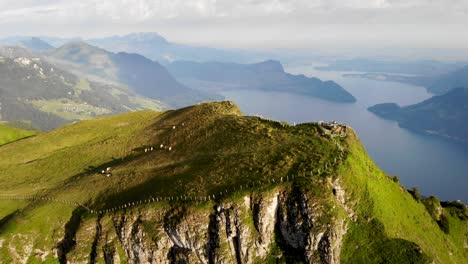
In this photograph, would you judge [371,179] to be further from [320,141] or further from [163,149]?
[163,149]

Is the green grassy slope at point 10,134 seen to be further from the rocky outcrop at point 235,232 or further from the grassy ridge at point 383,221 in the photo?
the grassy ridge at point 383,221

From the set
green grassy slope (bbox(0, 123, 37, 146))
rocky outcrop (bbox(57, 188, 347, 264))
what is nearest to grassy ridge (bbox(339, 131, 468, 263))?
rocky outcrop (bbox(57, 188, 347, 264))

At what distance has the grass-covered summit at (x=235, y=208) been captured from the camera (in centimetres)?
5703

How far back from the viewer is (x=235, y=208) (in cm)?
5916

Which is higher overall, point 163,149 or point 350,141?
point 350,141

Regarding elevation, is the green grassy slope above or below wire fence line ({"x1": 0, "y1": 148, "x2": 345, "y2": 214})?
below

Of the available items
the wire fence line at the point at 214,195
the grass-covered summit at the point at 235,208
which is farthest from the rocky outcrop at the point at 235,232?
the wire fence line at the point at 214,195

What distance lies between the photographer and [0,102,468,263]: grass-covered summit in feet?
187

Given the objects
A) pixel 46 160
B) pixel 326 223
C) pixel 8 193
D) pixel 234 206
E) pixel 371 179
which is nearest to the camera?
pixel 326 223

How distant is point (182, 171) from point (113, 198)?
14.5 metres

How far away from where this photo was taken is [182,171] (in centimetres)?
7012

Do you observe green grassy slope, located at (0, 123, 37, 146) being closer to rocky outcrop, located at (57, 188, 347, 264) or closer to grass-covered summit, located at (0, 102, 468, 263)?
grass-covered summit, located at (0, 102, 468, 263)

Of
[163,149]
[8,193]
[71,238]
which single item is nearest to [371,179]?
[163,149]

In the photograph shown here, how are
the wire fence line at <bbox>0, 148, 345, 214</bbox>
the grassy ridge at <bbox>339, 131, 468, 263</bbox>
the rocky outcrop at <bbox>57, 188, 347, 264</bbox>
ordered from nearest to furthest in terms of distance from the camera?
1. the grassy ridge at <bbox>339, 131, 468, 263</bbox>
2. the rocky outcrop at <bbox>57, 188, 347, 264</bbox>
3. the wire fence line at <bbox>0, 148, 345, 214</bbox>
